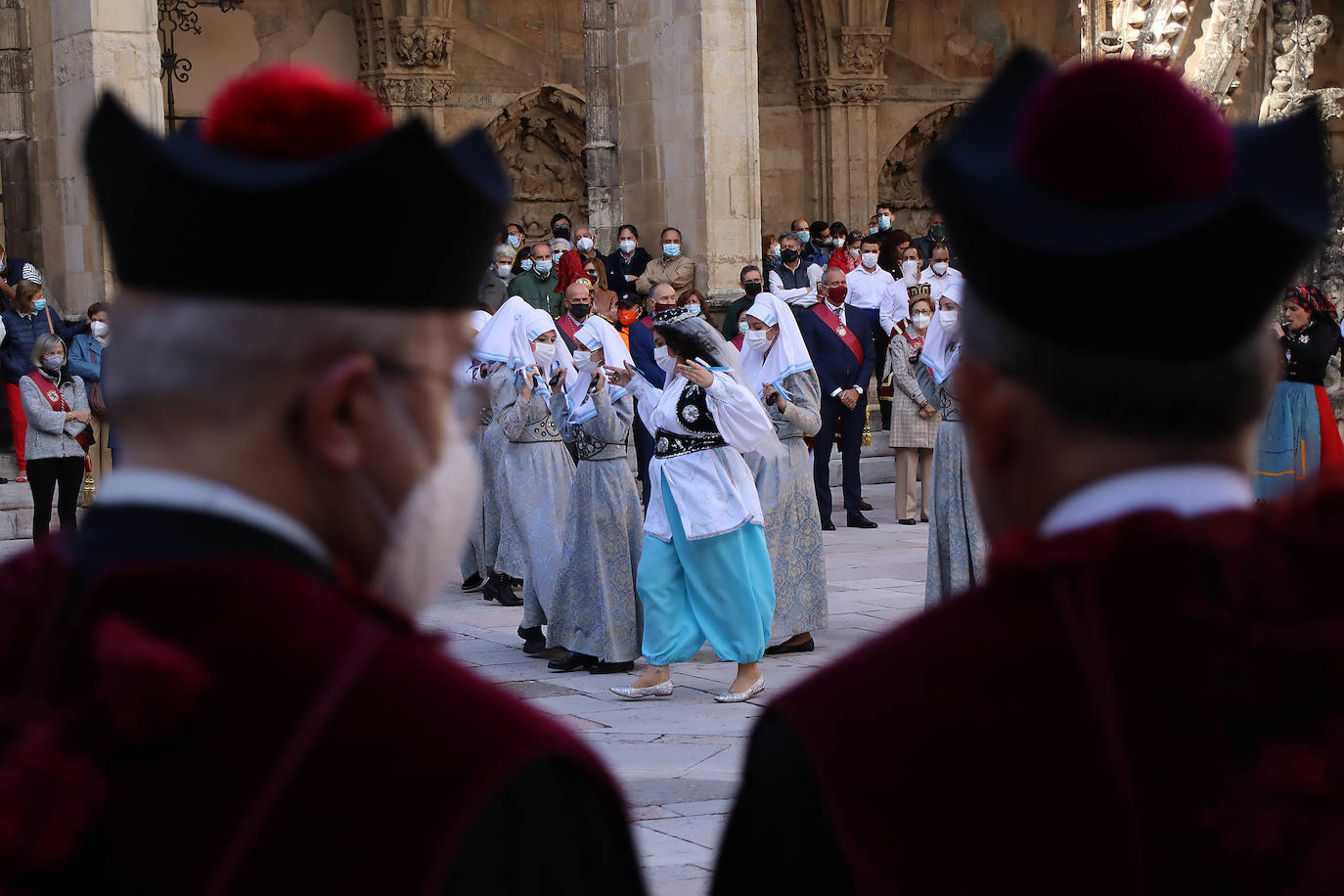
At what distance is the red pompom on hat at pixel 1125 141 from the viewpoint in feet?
5.01

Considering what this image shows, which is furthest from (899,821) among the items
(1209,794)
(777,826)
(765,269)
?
(765,269)

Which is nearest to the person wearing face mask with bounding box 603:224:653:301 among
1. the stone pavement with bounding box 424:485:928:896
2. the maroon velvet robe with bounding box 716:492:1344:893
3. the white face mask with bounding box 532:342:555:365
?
the stone pavement with bounding box 424:485:928:896

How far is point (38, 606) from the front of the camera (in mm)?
1469

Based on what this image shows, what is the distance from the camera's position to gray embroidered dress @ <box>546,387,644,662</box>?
8016 millimetres

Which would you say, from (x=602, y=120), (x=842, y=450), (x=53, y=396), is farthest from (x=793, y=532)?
(x=602, y=120)

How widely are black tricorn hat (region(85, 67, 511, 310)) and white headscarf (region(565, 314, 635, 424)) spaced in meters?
6.54

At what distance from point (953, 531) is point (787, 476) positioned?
1.09m

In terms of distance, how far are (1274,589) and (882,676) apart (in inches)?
13.3

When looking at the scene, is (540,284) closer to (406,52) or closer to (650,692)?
(406,52)

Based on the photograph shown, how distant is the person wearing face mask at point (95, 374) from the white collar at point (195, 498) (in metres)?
11.2

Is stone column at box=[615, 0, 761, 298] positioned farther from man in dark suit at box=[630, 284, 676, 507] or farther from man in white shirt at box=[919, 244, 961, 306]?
man in dark suit at box=[630, 284, 676, 507]

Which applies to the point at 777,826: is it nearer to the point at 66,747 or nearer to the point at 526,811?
the point at 526,811

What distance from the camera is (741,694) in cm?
719

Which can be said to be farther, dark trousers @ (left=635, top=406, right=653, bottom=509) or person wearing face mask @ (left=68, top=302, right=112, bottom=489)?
person wearing face mask @ (left=68, top=302, right=112, bottom=489)
